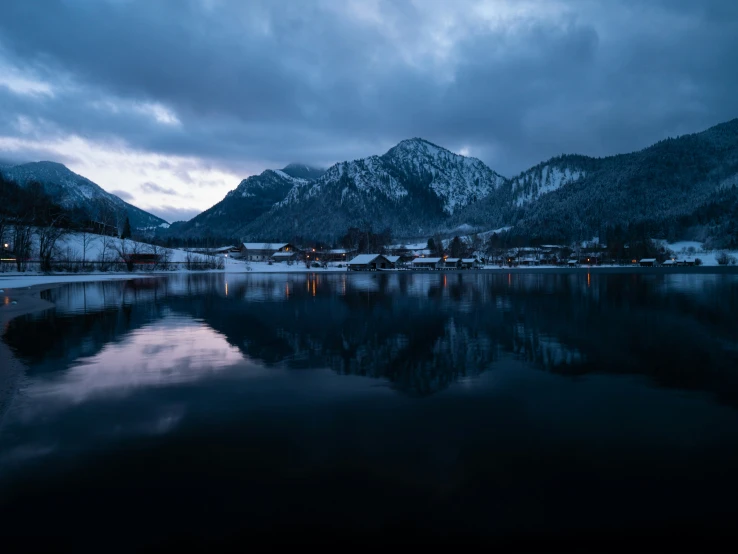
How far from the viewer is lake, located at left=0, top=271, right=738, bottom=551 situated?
19.6 feet

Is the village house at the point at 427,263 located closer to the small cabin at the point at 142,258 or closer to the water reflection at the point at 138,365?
the small cabin at the point at 142,258

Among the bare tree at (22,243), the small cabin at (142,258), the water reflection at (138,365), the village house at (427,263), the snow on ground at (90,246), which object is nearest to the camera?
the water reflection at (138,365)

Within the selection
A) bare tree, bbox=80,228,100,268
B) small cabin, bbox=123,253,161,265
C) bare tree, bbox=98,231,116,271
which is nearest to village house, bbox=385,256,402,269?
small cabin, bbox=123,253,161,265

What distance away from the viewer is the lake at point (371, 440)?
19.6 feet

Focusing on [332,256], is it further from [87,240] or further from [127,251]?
[87,240]

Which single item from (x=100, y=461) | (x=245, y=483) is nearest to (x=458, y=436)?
(x=245, y=483)

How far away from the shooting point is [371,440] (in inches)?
331

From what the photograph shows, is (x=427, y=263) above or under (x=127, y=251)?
under

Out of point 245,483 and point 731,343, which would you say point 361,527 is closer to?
point 245,483

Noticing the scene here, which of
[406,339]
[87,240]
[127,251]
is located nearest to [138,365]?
[406,339]

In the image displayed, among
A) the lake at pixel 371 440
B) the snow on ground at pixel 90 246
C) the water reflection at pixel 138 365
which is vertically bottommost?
the lake at pixel 371 440

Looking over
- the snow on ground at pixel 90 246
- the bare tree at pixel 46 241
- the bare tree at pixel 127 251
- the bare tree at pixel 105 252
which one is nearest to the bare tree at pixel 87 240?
the snow on ground at pixel 90 246

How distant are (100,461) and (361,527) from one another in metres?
5.03

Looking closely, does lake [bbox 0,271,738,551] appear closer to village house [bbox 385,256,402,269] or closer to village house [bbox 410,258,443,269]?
village house [bbox 385,256,402,269]
